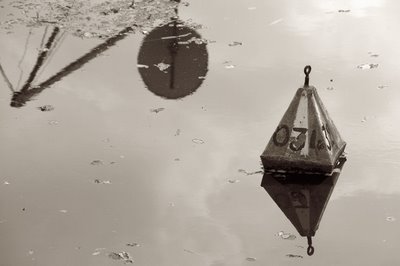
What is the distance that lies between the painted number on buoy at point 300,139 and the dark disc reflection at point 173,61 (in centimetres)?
224

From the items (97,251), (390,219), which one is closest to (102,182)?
(97,251)

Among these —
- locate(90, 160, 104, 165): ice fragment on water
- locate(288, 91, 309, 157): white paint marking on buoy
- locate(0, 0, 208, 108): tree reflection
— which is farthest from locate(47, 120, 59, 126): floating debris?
locate(288, 91, 309, 157): white paint marking on buoy

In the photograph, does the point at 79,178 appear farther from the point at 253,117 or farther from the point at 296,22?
the point at 296,22

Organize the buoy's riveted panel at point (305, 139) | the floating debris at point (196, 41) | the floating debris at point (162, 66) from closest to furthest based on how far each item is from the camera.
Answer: the buoy's riveted panel at point (305, 139)
the floating debris at point (162, 66)
the floating debris at point (196, 41)

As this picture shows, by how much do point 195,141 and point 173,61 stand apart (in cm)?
228

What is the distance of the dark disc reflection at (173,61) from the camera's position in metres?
9.00

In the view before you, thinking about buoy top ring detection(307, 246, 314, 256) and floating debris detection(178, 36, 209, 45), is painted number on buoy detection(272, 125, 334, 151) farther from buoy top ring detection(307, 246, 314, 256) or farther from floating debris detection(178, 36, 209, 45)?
floating debris detection(178, 36, 209, 45)

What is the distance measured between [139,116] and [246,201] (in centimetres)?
220

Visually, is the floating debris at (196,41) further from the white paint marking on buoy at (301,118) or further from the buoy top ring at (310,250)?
the buoy top ring at (310,250)

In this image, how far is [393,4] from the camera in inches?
473

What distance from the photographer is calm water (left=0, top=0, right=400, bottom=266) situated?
5777 millimetres

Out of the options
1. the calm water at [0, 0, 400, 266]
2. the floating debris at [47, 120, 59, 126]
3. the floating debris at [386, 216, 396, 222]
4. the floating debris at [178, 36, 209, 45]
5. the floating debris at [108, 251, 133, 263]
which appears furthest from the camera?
the floating debris at [178, 36, 209, 45]

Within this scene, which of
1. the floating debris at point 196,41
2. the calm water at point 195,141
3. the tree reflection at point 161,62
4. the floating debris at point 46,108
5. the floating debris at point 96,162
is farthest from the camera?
the floating debris at point 196,41

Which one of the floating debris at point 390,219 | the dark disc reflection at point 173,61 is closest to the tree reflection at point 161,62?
the dark disc reflection at point 173,61
